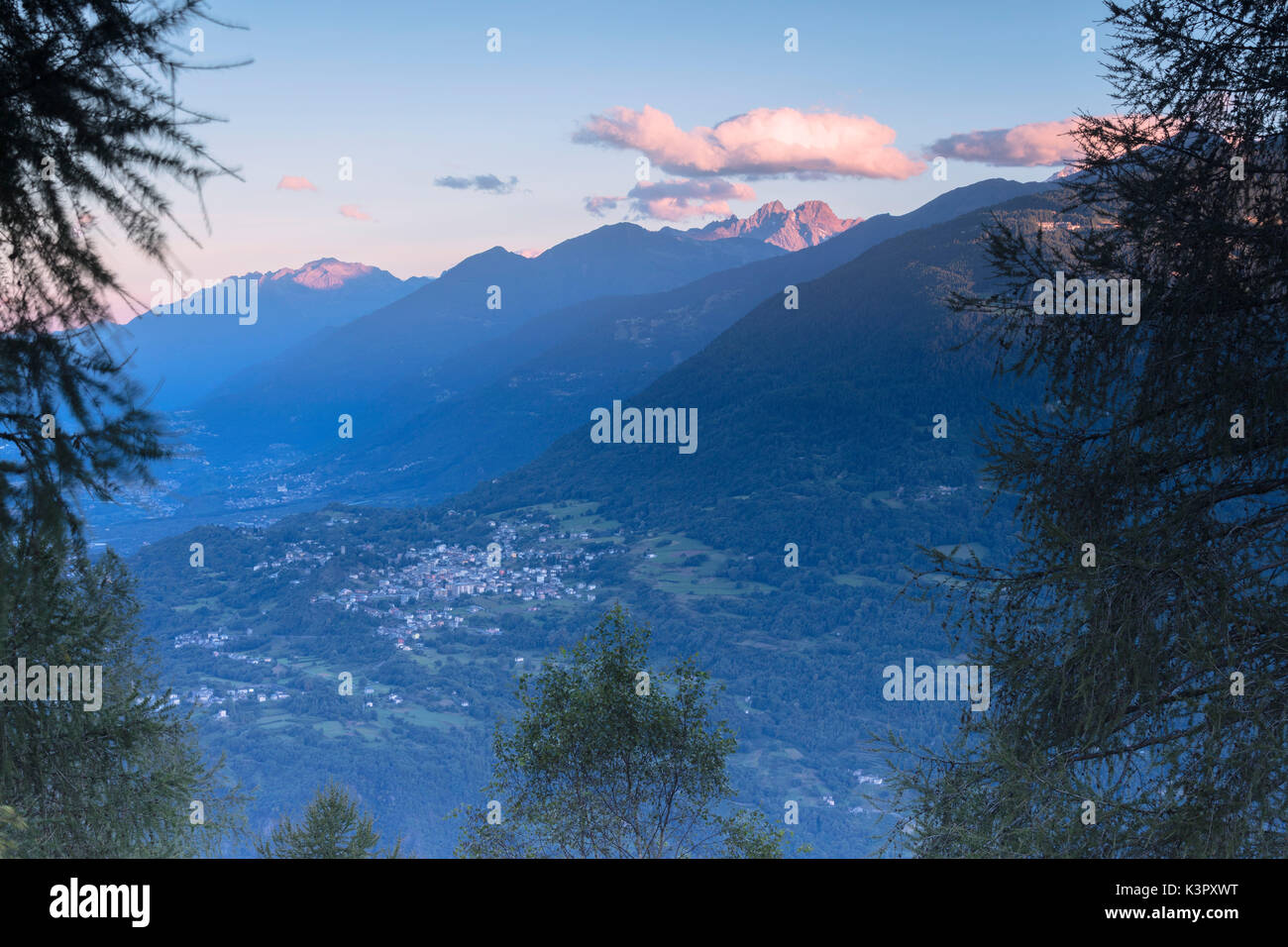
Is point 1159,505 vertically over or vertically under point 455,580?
over

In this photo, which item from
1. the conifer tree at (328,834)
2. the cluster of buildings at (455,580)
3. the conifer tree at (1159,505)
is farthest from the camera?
the cluster of buildings at (455,580)

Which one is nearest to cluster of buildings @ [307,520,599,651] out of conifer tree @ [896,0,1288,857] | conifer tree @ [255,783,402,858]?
conifer tree @ [255,783,402,858]

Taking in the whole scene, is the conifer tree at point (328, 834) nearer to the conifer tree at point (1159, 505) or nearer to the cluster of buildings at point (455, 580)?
the conifer tree at point (1159, 505)

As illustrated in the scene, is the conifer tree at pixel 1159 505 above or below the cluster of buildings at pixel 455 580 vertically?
above

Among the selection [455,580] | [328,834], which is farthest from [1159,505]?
[455,580]

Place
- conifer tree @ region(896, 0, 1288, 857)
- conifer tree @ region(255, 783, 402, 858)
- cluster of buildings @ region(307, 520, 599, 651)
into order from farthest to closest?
cluster of buildings @ region(307, 520, 599, 651) → conifer tree @ region(255, 783, 402, 858) → conifer tree @ region(896, 0, 1288, 857)

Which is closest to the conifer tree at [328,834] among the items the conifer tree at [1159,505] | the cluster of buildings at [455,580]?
the conifer tree at [1159,505]

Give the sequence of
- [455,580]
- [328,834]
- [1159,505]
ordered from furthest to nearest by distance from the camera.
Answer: [455,580] < [328,834] < [1159,505]

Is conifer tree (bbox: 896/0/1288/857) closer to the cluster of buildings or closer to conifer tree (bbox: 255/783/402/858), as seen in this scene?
conifer tree (bbox: 255/783/402/858)

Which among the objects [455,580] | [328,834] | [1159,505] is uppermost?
[1159,505]

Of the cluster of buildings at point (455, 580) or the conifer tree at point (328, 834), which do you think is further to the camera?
the cluster of buildings at point (455, 580)

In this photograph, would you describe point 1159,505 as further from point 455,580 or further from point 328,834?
point 455,580
